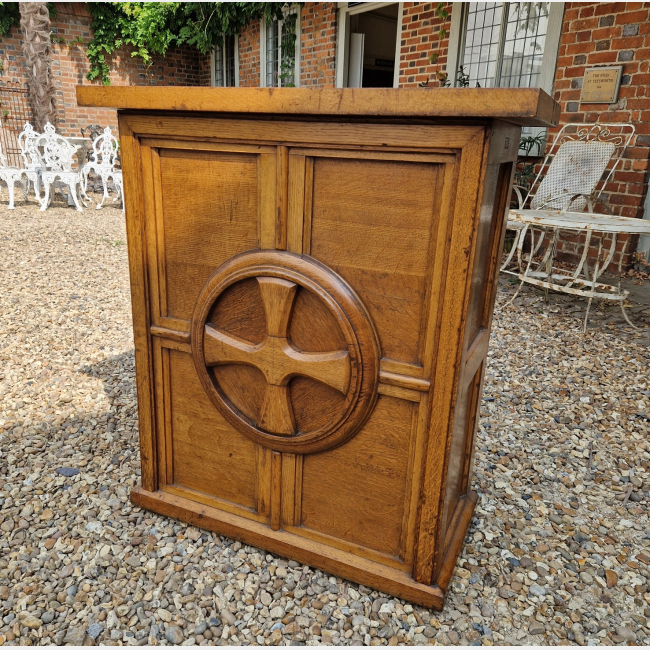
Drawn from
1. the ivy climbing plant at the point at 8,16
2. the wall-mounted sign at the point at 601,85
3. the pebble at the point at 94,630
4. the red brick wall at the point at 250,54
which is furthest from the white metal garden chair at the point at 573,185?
the ivy climbing plant at the point at 8,16

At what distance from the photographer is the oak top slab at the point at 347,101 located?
3.35 ft

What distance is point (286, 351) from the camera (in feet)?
4.62

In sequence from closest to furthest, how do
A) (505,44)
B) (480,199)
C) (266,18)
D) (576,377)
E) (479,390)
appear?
(480,199) → (479,390) → (576,377) → (505,44) → (266,18)

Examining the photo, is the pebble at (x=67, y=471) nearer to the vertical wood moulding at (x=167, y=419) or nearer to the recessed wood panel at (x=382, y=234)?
the vertical wood moulding at (x=167, y=419)

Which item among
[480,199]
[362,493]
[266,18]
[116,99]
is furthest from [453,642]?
[266,18]

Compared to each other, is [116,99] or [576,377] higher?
[116,99]

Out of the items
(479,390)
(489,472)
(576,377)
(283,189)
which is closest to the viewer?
(283,189)

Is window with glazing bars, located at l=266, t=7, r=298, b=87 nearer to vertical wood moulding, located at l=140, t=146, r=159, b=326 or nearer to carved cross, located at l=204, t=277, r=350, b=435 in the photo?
vertical wood moulding, located at l=140, t=146, r=159, b=326

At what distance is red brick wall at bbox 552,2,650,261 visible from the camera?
14.2 feet

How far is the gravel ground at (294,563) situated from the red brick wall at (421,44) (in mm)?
4318

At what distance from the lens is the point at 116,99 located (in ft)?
4.48

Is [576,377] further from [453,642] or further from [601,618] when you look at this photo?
[453,642]

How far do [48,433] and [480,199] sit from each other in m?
1.96

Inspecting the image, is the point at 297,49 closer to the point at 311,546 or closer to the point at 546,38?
the point at 546,38
